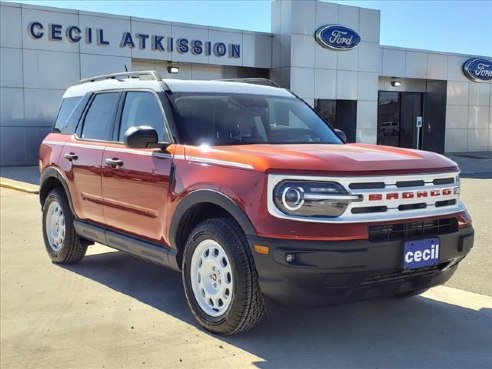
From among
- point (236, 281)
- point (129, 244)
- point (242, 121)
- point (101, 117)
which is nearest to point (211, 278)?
point (236, 281)

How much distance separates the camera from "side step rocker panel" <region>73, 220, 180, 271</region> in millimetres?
4566

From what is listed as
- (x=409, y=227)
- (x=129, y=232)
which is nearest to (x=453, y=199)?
(x=409, y=227)

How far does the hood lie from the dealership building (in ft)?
52.7

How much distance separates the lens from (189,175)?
14.1 ft

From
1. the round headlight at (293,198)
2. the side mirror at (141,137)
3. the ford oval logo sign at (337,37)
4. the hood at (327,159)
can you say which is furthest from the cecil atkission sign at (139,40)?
the round headlight at (293,198)

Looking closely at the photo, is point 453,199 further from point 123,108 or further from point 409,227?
point 123,108

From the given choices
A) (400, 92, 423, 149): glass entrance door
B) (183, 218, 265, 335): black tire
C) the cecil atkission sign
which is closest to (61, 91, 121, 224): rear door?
(183, 218, 265, 335): black tire

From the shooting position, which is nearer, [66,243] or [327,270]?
[327,270]

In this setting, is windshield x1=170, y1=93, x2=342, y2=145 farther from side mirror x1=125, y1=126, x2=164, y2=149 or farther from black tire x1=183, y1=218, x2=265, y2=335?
black tire x1=183, y1=218, x2=265, y2=335

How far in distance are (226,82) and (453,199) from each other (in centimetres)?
237

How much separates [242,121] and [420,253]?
1915 millimetres

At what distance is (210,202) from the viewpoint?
4.07 meters

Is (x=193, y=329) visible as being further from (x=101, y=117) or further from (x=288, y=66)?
(x=288, y=66)

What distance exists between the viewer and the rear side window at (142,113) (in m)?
4.88
